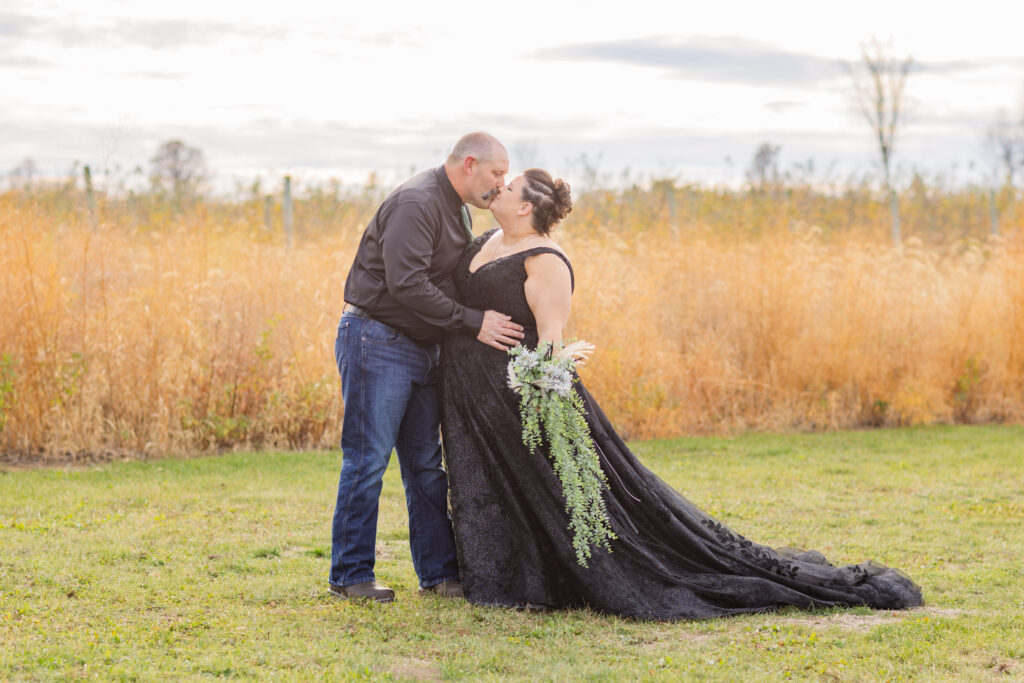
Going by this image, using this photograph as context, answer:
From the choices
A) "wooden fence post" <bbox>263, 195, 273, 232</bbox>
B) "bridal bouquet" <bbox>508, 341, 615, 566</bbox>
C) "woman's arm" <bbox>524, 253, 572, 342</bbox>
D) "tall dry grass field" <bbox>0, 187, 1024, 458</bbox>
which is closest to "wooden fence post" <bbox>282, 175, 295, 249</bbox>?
"wooden fence post" <bbox>263, 195, 273, 232</bbox>

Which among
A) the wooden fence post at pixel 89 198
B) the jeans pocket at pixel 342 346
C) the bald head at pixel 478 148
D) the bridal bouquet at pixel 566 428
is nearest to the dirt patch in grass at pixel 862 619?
the bridal bouquet at pixel 566 428

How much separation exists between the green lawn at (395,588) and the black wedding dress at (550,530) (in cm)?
12

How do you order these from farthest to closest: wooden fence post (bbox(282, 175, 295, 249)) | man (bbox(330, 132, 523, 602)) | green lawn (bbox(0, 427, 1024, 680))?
wooden fence post (bbox(282, 175, 295, 249)) → man (bbox(330, 132, 523, 602)) → green lawn (bbox(0, 427, 1024, 680))

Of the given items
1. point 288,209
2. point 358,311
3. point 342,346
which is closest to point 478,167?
point 358,311

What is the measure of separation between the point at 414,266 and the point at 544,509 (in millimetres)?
1184

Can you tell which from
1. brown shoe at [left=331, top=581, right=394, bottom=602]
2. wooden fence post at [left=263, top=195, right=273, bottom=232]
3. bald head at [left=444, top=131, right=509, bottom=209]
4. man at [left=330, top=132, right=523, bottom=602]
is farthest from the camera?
wooden fence post at [left=263, top=195, right=273, bottom=232]

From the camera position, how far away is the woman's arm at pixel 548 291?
464cm

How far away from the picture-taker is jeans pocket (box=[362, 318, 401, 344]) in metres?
4.76

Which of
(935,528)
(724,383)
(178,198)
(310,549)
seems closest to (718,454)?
(724,383)

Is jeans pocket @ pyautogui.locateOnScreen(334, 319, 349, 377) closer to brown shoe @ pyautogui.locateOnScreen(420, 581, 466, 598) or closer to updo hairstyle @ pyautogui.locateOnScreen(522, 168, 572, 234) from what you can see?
updo hairstyle @ pyautogui.locateOnScreen(522, 168, 572, 234)

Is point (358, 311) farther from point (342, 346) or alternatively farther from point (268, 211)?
point (268, 211)

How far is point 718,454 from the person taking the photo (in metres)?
9.17

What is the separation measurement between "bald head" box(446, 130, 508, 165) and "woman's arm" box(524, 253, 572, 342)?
19.2 inches

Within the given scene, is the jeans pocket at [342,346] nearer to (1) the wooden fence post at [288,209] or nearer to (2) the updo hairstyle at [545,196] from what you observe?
(2) the updo hairstyle at [545,196]
